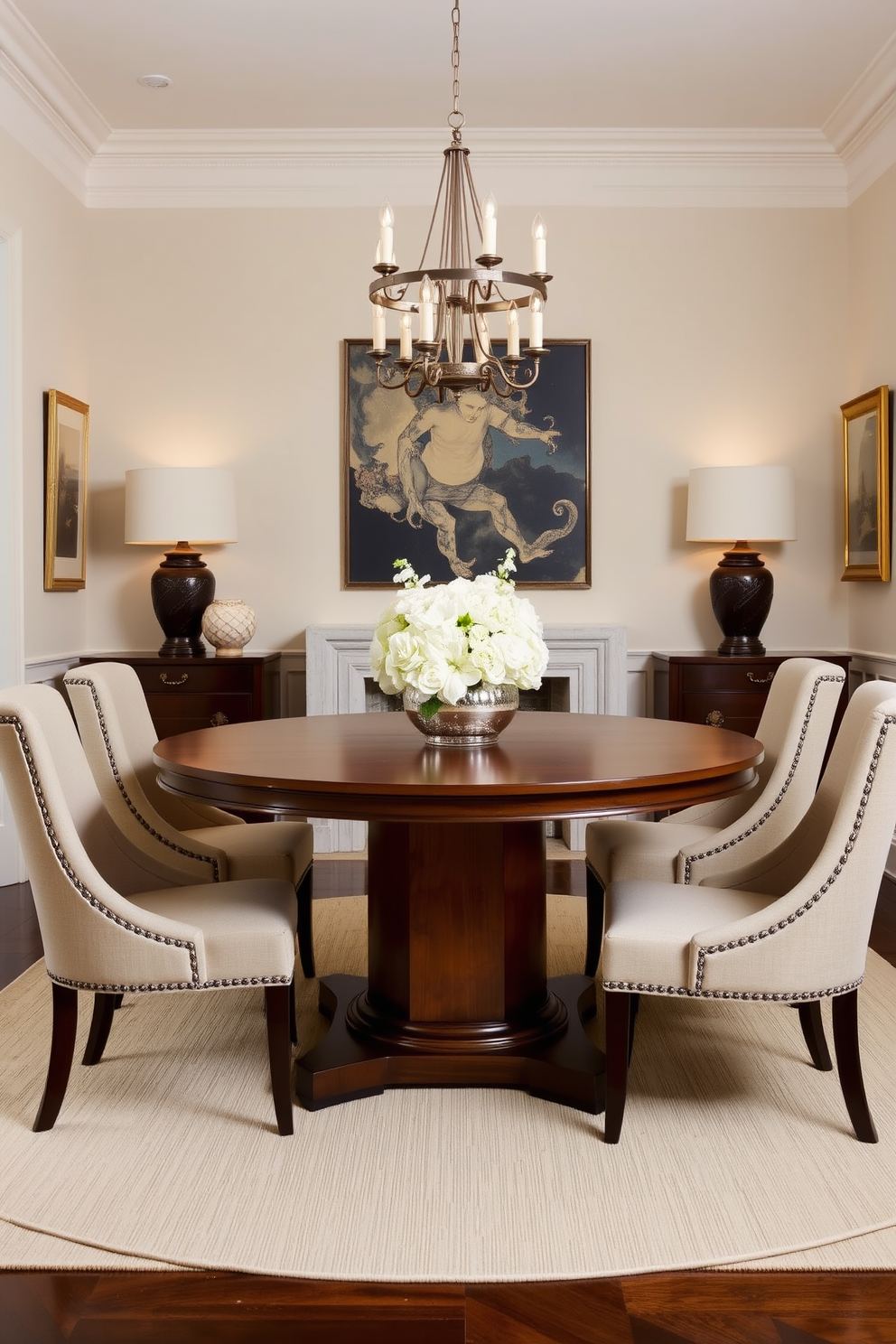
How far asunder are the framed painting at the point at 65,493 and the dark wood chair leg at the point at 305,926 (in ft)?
7.83

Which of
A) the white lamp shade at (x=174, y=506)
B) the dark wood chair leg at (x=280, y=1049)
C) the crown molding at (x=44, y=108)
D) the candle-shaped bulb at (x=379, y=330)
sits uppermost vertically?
the crown molding at (x=44, y=108)

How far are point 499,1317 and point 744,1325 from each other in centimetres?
39

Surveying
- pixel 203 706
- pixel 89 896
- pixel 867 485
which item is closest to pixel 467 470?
pixel 203 706

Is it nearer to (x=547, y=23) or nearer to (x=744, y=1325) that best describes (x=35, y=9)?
(x=547, y=23)

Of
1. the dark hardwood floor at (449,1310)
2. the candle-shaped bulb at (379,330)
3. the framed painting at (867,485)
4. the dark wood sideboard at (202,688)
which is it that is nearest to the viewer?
the dark hardwood floor at (449,1310)

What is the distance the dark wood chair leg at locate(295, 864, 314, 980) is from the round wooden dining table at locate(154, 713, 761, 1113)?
0.40 meters

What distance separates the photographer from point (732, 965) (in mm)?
2348

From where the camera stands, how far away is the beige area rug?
6.69ft

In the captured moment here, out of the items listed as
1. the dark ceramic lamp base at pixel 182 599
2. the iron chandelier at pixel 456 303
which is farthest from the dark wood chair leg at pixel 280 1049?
the dark ceramic lamp base at pixel 182 599

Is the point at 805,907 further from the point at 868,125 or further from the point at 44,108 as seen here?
the point at 44,108

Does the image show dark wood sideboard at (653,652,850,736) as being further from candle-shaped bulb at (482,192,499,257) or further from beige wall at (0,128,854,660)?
candle-shaped bulb at (482,192,499,257)

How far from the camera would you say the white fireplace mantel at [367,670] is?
5312mm

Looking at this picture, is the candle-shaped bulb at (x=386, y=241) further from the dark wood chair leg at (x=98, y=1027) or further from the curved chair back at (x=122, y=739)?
the dark wood chair leg at (x=98, y=1027)

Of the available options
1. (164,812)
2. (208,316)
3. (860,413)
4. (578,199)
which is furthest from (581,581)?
(164,812)
